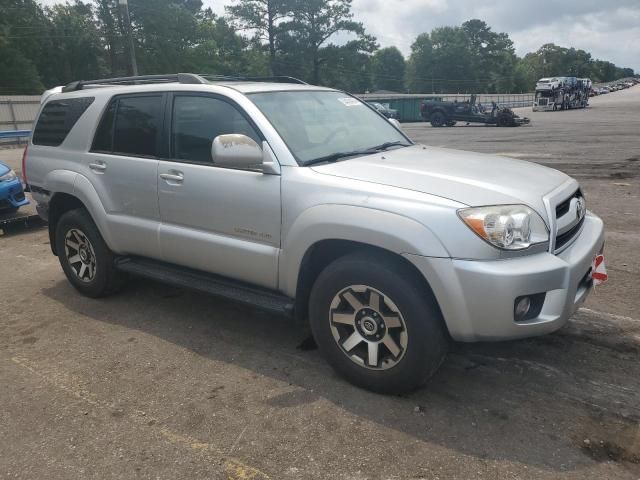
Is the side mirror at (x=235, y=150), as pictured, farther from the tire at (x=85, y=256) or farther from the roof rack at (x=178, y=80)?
the tire at (x=85, y=256)

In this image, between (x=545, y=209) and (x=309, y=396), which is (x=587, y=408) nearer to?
(x=545, y=209)

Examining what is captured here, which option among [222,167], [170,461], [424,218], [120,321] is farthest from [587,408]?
[120,321]

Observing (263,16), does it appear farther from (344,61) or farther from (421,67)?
(421,67)

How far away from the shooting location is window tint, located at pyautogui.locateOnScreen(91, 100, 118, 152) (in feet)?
14.3

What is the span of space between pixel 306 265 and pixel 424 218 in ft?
2.74

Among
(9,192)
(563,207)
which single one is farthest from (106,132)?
(9,192)

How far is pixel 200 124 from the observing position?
12.5 ft

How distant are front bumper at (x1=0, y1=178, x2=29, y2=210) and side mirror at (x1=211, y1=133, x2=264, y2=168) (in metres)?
5.59

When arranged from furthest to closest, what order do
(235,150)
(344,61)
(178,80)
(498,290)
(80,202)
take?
1. (344,61)
2. (80,202)
3. (178,80)
4. (235,150)
5. (498,290)

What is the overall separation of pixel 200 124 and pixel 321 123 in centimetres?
86

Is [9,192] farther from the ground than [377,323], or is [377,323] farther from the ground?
[377,323]

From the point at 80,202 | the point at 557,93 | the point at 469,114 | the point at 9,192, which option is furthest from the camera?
the point at 557,93

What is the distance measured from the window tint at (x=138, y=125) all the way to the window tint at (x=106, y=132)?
6 centimetres

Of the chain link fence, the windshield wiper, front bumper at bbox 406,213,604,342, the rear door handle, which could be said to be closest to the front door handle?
the rear door handle
